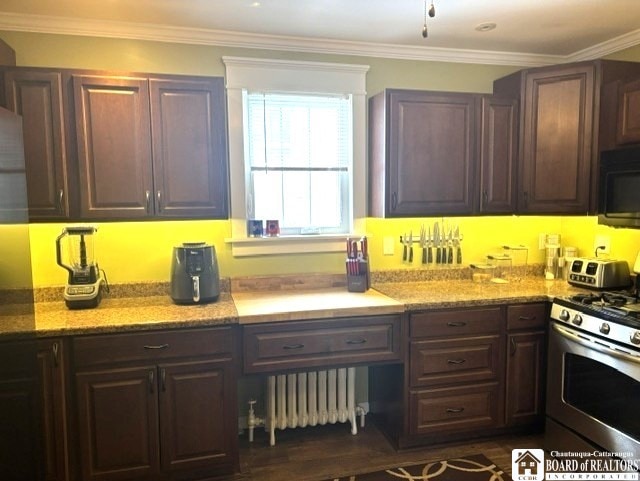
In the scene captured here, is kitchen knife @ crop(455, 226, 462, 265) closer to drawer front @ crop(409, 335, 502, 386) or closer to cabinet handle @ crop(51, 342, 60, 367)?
drawer front @ crop(409, 335, 502, 386)

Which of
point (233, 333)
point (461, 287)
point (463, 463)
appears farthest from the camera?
point (461, 287)

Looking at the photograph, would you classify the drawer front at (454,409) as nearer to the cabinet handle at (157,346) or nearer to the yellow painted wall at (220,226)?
the yellow painted wall at (220,226)

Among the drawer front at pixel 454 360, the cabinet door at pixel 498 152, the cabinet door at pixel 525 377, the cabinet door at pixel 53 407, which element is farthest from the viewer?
the cabinet door at pixel 498 152

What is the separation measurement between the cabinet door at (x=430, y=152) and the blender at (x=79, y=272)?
5.66ft

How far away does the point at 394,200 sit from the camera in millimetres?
2906

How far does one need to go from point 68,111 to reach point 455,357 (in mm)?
2464

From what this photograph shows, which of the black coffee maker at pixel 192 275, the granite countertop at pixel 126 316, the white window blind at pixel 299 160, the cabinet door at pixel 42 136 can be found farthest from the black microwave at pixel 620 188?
the cabinet door at pixel 42 136

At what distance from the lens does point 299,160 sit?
305cm

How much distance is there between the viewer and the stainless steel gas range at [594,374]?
86.8 inches

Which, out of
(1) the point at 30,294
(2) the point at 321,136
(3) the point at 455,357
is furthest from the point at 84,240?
(3) the point at 455,357

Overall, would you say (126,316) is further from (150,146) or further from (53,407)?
(150,146)

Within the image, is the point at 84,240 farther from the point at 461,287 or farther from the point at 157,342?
the point at 461,287

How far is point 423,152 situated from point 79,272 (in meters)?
2.07

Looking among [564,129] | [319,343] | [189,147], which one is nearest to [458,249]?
[564,129]
